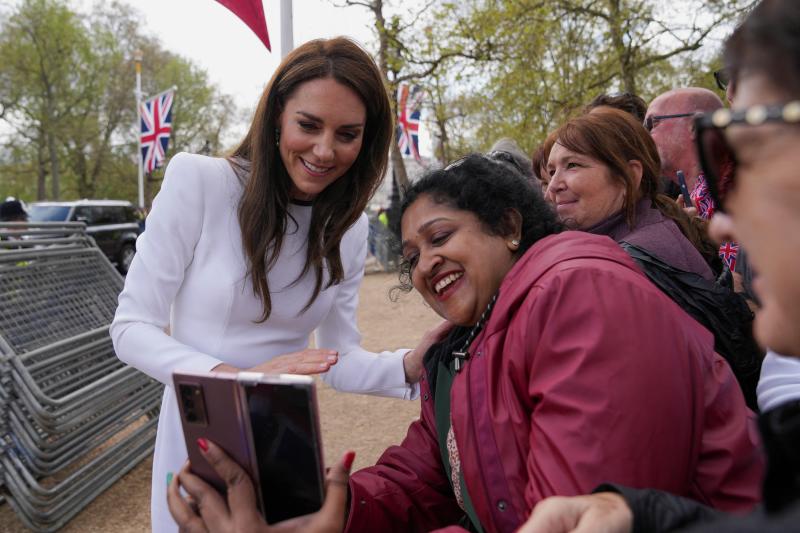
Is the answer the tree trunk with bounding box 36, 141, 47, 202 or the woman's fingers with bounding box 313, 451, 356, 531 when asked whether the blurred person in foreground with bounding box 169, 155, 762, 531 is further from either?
the tree trunk with bounding box 36, 141, 47, 202

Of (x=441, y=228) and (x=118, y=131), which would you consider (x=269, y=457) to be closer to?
(x=441, y=228)

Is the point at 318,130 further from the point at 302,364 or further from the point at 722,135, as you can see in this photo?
the point at 722,135

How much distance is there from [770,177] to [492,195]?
3.97 feet

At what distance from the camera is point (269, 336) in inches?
84.5

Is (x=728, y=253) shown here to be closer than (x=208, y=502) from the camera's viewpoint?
No

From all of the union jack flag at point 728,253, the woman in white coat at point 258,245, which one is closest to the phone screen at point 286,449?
the woman in white coat at point 258,245

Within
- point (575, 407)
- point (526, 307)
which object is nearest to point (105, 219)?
point (526, 307)

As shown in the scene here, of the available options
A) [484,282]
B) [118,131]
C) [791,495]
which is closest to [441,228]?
[484,282]

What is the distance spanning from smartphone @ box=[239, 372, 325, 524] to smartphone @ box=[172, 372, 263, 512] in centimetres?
2

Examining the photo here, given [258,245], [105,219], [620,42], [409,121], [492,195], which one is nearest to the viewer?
[492,195]

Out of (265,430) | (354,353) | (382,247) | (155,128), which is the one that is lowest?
(382,247)

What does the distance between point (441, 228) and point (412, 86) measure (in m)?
11.9

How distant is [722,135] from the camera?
2.54 ft

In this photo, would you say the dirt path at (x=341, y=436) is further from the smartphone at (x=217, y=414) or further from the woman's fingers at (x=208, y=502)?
the smartphone at (x=217, y=414)
